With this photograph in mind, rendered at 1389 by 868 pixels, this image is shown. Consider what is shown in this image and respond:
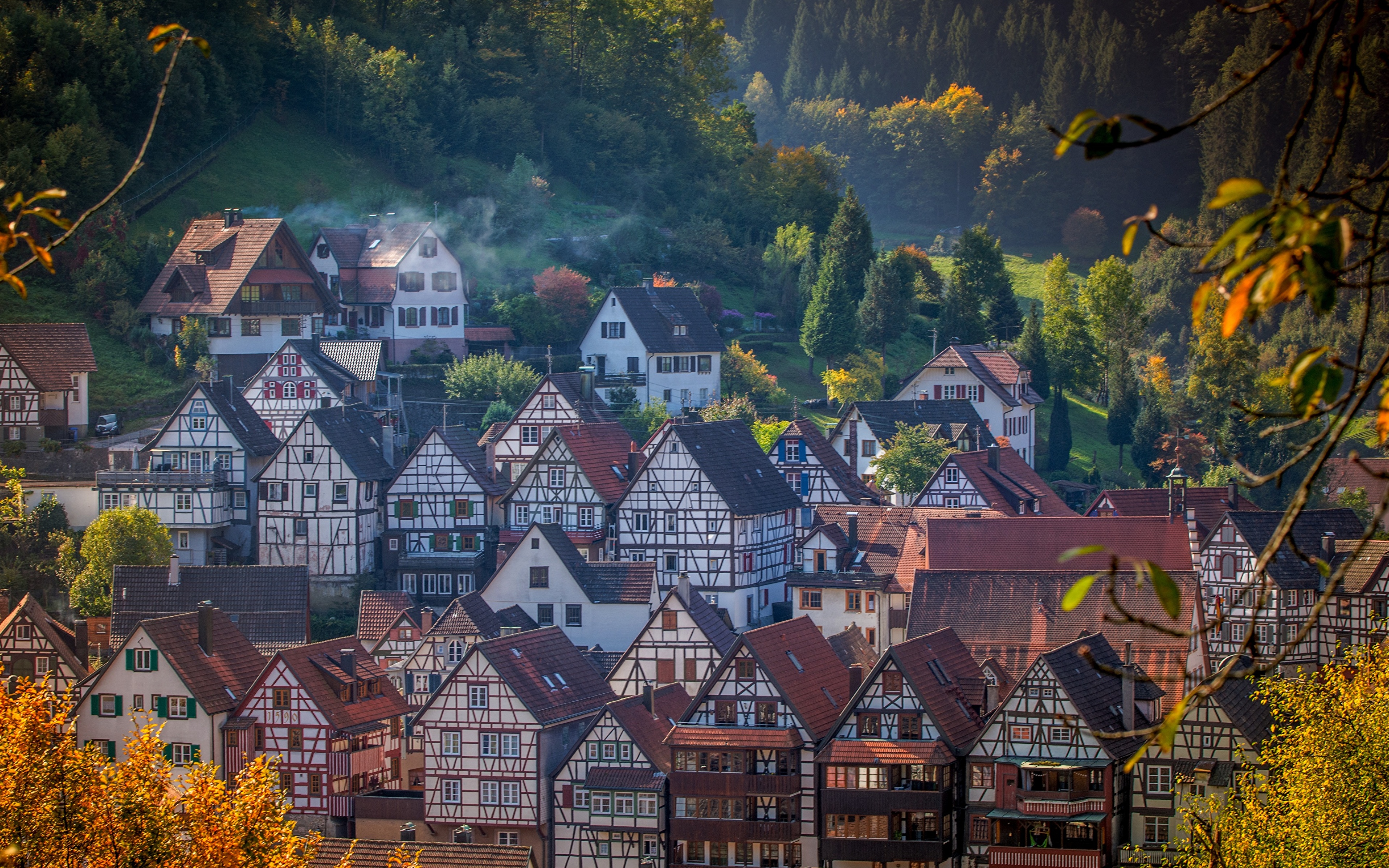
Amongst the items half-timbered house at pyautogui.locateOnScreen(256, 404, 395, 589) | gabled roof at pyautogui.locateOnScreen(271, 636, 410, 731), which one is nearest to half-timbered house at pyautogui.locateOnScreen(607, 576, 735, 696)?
gabled roof at pyautogui.locateOnScreen(271, 636, 410, 731)

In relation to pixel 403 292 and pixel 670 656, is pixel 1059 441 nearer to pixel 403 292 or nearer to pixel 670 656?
pixel 403 292

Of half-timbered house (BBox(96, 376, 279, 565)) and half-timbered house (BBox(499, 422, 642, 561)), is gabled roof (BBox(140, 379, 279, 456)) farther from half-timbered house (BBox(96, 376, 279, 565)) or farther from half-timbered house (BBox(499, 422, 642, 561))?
half-timbered house (BBox(499, 422, 642, 561))

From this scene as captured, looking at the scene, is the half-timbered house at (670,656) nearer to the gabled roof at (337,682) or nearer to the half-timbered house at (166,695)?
the gabled roof at (337,682)

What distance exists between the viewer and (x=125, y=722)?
49.1 metres

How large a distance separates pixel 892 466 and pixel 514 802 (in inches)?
1124

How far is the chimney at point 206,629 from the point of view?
50500 mm

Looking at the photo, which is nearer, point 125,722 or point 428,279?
point 125,722

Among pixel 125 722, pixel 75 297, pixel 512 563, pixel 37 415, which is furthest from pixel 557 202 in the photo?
pixel 125 722

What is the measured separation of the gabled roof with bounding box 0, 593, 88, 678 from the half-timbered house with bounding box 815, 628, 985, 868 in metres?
22.5

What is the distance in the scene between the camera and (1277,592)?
5550 cm

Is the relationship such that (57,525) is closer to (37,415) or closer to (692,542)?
(37,415)

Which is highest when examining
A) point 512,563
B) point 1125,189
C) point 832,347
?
point 1125,189

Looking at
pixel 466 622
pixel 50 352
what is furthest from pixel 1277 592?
pixel 50 352

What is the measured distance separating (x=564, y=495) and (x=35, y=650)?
18610mm
